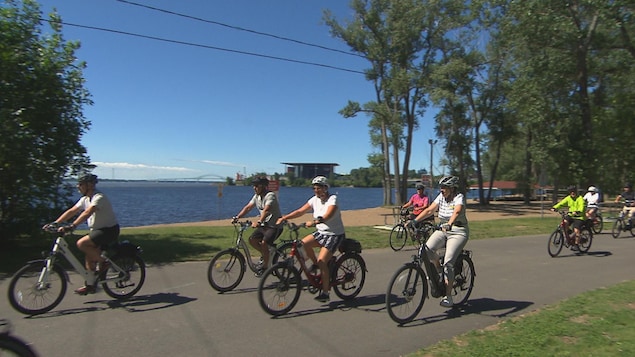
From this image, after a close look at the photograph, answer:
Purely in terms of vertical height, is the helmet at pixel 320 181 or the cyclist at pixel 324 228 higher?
the helmet at pixel 320 181

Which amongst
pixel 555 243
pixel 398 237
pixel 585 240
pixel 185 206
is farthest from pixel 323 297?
pixel 185 206

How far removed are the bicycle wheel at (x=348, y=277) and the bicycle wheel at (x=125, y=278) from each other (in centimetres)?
290

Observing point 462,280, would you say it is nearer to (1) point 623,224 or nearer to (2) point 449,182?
(2) point 449,182

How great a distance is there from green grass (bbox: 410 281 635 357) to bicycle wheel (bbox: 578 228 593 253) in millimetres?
6144

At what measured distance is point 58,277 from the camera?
235 inches

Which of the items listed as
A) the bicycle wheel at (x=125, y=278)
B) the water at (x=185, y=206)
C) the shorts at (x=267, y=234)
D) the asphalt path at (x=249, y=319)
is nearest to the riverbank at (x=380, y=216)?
the water at (x=185, y=206)

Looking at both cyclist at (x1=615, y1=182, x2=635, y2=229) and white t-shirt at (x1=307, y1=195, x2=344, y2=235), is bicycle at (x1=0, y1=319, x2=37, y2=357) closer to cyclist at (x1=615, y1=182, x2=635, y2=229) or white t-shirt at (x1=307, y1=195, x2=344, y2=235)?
white t-shirt at (x1=307, y1=195, x2=344, y2=235)

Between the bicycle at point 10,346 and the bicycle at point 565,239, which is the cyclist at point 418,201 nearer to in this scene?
the bicycle at point 565,239

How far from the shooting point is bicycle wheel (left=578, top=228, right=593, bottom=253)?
11.9m

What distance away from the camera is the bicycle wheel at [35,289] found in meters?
5.67

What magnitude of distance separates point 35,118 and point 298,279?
8216 mm

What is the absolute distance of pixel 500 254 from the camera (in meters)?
11.6

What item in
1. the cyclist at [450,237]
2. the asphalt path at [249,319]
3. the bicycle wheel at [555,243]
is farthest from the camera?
the bicycle wheel at [555,243]

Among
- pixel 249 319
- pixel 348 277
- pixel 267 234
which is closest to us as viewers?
pixel 249 319
